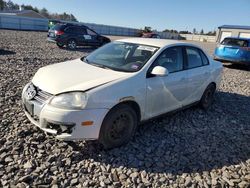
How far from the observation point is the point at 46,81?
12.2 ft

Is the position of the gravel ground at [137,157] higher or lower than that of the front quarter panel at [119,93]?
lower

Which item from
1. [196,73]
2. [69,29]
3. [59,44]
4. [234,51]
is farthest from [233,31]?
[196,73]

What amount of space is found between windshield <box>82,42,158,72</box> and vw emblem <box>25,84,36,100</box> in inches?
45.1

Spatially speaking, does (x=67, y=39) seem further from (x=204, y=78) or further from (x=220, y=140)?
(x=220, y=140)

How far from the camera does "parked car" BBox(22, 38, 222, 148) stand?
3.34m

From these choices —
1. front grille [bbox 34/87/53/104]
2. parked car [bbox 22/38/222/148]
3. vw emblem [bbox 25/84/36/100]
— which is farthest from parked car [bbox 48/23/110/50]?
front grille [bbox 34/87/53/104]

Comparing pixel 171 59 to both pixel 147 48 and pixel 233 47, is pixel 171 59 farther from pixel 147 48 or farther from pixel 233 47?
pixel 233 47

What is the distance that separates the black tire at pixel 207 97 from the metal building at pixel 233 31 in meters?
36.0

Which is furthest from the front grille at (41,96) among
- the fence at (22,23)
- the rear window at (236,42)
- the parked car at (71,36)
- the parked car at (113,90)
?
the fence at (22,23)

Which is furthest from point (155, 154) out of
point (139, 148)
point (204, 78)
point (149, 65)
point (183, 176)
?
point (204, 78)

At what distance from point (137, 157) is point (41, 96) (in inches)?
62.9

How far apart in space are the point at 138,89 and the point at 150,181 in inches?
51.7

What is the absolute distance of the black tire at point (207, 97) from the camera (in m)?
5.88

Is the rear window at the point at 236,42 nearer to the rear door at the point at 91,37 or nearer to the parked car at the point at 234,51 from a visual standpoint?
the parked car at the point at 234,51
